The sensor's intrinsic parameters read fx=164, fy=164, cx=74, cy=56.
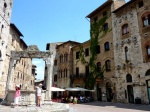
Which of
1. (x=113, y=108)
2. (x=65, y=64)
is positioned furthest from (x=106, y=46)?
(x=113, y=108)

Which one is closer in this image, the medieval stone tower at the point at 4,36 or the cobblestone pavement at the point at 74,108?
the cobblestone pavement at the point at 74,108

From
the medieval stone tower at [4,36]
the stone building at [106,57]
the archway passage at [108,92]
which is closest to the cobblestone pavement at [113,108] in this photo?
the stone building at [106,57]

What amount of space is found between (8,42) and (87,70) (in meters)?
14.3

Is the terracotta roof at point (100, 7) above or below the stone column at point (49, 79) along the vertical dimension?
above

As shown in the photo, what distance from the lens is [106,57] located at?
26.3 m

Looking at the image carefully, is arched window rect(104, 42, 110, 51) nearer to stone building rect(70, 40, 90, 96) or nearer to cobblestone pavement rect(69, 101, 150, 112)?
stone building rect(70, 40, 90, 96)

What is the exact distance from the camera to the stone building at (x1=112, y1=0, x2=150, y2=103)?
2027 centimetres

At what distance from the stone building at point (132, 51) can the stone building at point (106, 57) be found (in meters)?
1.04

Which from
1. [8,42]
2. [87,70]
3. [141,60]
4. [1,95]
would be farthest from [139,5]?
[1,95]

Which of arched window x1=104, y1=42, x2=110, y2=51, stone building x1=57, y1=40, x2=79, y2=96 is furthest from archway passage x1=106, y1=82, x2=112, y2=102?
stone building x1=57, y1=40, x2=79, y2=96

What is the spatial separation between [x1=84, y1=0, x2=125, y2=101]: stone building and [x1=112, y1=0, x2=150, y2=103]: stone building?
3.42 ft

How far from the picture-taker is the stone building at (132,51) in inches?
798

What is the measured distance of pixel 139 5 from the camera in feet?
73.0

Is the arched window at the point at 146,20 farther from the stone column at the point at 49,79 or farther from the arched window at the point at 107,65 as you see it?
the stone column at the point at 49,79
